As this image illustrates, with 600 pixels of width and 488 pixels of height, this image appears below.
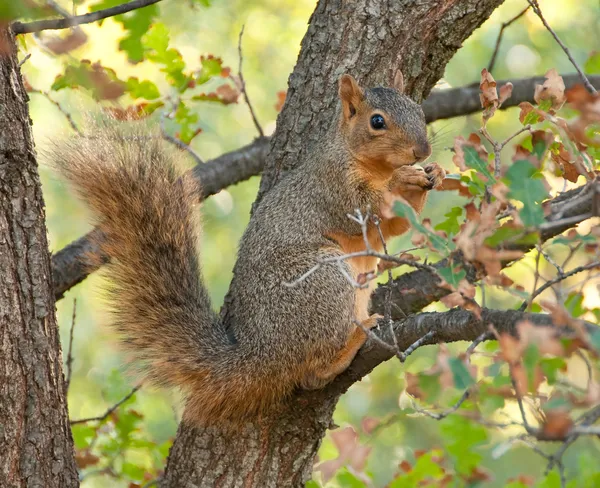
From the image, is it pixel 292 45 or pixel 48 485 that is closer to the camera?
pixel 48 485

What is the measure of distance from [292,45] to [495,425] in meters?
5.56

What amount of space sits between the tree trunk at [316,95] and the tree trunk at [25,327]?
1.70 ft

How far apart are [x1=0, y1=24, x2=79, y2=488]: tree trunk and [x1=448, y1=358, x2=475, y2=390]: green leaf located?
3.68ft

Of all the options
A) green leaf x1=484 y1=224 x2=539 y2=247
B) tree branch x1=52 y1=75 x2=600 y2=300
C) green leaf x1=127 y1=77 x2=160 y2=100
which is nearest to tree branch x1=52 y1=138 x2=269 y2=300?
tree branch x1=52 y1=75 x2=600 y2=300

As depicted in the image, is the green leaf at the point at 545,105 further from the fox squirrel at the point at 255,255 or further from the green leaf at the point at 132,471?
the green leaf at the point at 132,471

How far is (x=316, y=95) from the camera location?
2721 mm

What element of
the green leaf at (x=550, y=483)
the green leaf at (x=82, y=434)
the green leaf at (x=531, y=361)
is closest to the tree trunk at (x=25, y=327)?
the green leaf at (x=82, y=434)

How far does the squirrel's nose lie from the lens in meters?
2.46

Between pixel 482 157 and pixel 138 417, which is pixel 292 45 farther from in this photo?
pixel 482 157

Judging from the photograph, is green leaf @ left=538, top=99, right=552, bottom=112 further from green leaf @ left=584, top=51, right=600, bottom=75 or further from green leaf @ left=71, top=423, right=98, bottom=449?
green leaf @ left=71, top=423, right=98, bottom=449

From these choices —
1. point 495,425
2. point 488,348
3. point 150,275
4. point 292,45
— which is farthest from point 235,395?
point 292,45

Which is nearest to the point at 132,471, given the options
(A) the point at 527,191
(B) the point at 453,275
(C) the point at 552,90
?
Answer: (B) the point at 453,275

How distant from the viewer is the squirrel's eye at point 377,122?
2547mm

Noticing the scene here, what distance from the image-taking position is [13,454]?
1.90 m
